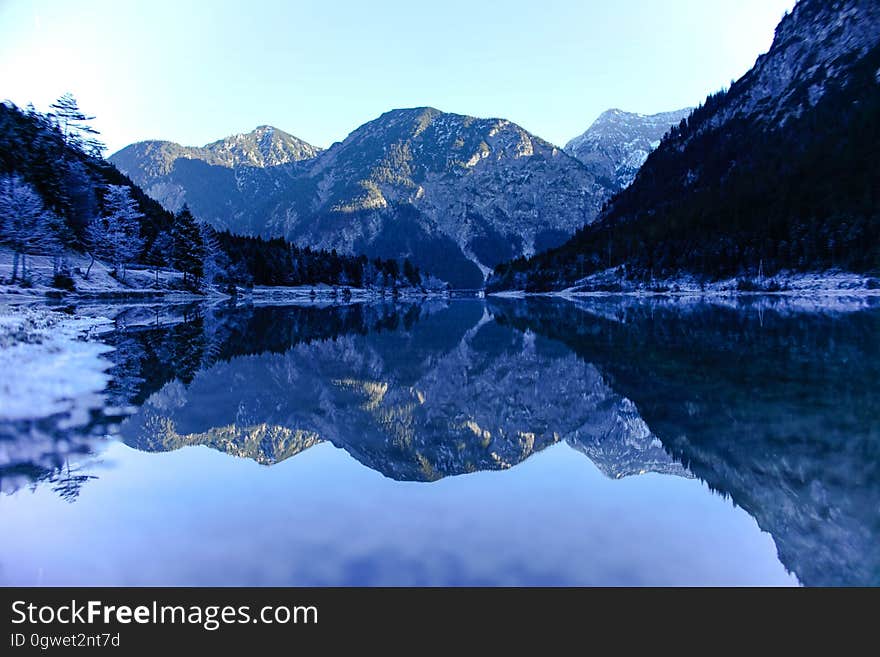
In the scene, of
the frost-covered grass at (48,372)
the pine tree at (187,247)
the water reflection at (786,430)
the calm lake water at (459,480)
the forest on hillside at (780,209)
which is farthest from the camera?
the forest on hillside at (780,209)

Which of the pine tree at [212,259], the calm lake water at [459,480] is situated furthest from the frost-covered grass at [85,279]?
the calm lake water at [459,480]

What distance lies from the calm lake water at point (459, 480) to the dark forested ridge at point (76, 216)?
2390 inches

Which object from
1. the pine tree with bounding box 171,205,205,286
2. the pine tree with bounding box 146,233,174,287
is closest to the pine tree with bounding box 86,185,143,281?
the pine tree with bounding box 171,205,205,286

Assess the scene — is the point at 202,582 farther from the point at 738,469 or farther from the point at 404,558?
the point at 738,469

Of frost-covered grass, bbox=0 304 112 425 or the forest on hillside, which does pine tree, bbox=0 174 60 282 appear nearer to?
frost-covered grass, bbox=0 304 112 425

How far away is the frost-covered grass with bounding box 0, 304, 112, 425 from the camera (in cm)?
1409

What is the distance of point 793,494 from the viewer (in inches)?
354

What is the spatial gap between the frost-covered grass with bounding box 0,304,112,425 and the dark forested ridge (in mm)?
43905

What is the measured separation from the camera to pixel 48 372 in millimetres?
18078

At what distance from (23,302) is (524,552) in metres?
62.5

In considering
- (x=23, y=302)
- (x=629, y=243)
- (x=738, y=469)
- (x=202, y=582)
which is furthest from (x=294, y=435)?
(x=629, y=243)

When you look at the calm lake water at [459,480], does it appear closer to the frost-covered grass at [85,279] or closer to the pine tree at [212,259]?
the frost-covered grass at [85,279]

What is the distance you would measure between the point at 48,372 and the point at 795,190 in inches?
6804

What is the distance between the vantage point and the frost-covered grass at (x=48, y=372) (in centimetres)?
1409
